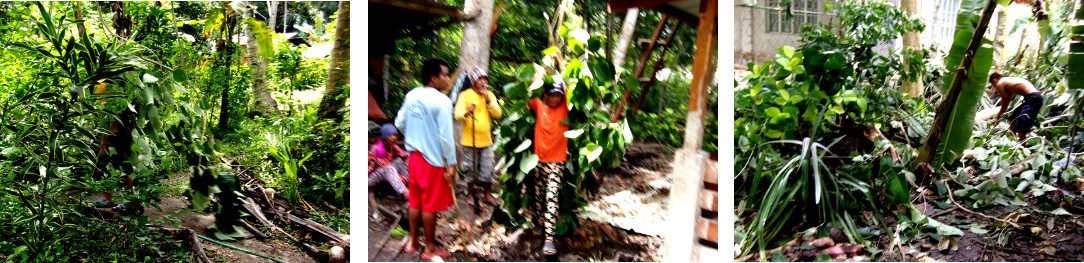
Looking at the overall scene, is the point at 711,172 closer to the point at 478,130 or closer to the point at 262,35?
the point at 478,130

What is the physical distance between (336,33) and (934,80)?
2320 mm

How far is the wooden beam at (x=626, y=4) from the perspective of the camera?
2.03 metres

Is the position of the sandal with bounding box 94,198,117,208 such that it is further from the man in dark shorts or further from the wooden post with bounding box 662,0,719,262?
the man in dark shorts

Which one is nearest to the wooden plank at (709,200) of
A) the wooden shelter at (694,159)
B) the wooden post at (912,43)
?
the wooden shelter at (694,159)

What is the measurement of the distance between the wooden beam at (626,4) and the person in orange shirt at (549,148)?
30 centimetres

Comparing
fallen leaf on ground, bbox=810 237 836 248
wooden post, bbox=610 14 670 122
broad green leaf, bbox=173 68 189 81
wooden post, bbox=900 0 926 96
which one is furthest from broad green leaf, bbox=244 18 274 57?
wooden post, bbox=900 0 926 96

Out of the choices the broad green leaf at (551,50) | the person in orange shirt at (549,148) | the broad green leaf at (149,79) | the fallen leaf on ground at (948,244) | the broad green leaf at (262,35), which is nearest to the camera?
the broad green leaf at (149,79)

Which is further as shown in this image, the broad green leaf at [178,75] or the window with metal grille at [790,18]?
the window with metal grille at [790,18]

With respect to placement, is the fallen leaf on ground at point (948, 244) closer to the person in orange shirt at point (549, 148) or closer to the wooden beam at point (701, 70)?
the wooden beam at point (701, 70)

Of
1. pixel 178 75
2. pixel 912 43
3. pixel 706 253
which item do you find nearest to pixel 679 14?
pixel 706 253

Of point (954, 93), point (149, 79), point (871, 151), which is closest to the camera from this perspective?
point (149, 79)

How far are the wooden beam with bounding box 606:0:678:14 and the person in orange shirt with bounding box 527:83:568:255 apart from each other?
0.30 metres

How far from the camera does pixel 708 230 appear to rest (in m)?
2.14

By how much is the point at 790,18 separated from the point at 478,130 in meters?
1.21
